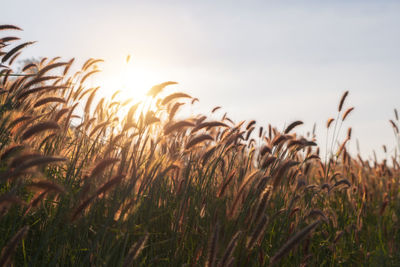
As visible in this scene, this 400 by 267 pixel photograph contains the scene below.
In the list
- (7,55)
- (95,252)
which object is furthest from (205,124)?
(7,55)

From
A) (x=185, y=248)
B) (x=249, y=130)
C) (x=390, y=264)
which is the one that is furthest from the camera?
(x=249, y=130)

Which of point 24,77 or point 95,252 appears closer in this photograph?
point 95,252

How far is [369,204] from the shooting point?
5301 millimetres

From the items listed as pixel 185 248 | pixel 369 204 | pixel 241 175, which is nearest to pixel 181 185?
pixel 185 248

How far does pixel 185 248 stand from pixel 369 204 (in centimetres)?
364

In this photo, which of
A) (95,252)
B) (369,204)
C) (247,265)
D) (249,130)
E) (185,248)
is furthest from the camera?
(369,204)

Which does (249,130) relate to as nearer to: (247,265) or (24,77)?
(247,265)

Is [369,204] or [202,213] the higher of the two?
[369,204]

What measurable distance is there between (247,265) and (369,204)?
352 centimetres

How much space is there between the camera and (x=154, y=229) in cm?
286

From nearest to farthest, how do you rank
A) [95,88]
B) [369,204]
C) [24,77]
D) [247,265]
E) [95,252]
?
[95,252] → [247,265] → [24,77] → [95,88] → [369,204]

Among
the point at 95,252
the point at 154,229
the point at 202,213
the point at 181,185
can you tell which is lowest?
the point at 95,252

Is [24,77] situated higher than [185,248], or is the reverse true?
[24,77]

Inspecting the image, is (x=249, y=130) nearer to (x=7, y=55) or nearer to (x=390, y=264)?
(x=390, y=264)
